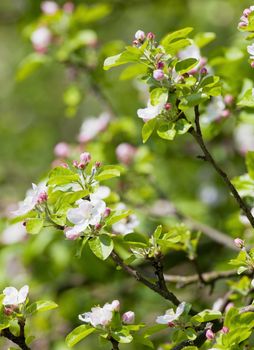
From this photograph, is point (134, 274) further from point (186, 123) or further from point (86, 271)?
point (86, 271)

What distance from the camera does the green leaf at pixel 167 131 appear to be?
173 centimetres

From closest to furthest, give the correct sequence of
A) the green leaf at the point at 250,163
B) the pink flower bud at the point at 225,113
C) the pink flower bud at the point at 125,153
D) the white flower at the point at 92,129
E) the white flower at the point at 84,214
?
the white flower at the point at 84,214, the green leaf at the point at 250,163, the pink flower bud at the point at 225,113, the pink flower bud at the point at 125,153, the white flower at the point at 92,129

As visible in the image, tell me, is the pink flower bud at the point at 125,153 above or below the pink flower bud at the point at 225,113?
below

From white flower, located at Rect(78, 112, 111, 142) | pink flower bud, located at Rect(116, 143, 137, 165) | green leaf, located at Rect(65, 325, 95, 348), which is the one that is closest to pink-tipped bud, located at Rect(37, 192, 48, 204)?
green leaf, located at Rect(65, 325, 95, 348)

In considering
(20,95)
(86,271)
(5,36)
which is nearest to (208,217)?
(86,271)

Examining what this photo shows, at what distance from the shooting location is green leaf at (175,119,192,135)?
1717 mm

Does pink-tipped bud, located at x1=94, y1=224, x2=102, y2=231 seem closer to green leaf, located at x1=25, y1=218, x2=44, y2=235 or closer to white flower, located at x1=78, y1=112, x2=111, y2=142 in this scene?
green leaf, located at x1=25, y1=218, x2=44, y2=235

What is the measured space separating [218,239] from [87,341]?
155cm

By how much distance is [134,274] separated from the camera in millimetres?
1748

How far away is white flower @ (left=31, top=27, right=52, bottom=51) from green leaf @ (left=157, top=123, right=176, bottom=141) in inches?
61.4

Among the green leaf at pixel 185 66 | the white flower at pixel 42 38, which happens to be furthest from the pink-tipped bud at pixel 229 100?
the white flower at pixel 42 38

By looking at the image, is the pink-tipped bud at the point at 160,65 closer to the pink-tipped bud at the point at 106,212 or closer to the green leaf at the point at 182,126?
the green leaf at the point at 182,126

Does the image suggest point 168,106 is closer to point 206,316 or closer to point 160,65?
point 160,65

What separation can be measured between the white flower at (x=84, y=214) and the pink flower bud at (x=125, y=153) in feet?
4.52
